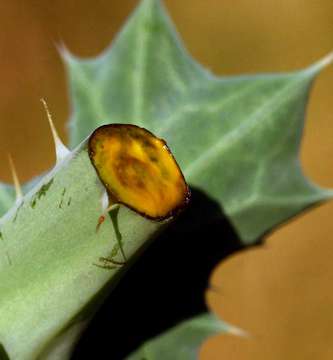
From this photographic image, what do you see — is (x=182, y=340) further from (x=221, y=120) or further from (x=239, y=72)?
(x=239, y=72)

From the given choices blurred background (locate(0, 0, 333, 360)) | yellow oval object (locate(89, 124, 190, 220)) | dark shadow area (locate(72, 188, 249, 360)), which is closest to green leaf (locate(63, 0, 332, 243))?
dark shadow area (locate(72, 188, 249, 360))

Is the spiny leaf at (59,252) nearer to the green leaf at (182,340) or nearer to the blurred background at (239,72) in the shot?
the green leaf at (182,340)

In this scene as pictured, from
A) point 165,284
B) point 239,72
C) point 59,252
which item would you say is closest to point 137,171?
point 59,252

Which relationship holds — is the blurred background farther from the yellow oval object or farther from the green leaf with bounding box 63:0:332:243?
the yellow oval object

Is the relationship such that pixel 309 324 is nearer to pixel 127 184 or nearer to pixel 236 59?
pixel 236 59

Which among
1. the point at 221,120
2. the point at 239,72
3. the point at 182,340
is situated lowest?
the point at 239,72

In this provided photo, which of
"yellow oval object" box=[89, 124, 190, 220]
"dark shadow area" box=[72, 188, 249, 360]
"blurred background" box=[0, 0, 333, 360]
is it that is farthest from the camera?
"blurred background" box=[0, 0, 333, 360]
